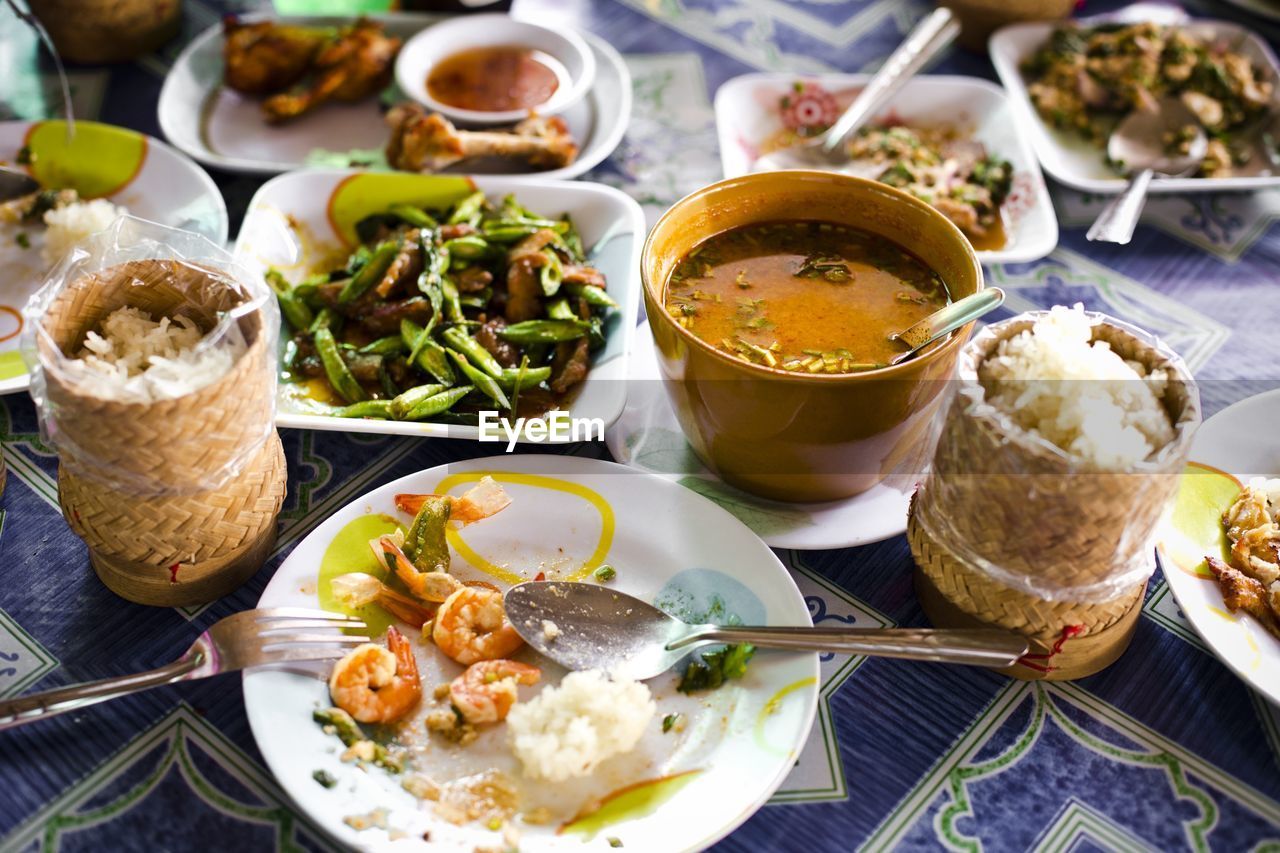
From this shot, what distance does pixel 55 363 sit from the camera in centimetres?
170

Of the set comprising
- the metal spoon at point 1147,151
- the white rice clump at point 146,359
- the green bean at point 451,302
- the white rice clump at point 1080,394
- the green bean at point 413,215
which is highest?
the white rice clump at point 1080,394

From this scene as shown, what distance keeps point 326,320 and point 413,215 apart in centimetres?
39

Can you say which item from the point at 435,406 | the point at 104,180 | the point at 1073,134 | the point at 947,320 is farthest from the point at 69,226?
the point at 1073,134

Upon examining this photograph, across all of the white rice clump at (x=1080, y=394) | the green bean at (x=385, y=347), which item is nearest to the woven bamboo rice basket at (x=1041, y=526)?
the white rice clump at (x=1080, y=394)

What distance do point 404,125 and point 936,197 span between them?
58.8 inches

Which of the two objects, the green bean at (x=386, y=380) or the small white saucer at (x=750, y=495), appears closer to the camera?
the small white saucer at (x=750, y=495)

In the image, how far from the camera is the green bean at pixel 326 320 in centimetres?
250

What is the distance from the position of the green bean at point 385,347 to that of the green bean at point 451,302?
0.42 feet

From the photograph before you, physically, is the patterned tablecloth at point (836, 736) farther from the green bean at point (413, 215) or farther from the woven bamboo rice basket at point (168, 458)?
the green bean at point (413, 215)

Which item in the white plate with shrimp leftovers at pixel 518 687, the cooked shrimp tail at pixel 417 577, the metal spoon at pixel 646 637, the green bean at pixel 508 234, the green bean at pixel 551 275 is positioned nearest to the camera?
the white plate with shrimp leftovers at pixel 518 687

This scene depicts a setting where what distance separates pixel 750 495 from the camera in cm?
219

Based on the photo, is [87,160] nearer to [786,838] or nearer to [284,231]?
[284,231]

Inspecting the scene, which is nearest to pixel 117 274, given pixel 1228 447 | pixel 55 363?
pixel 55 363


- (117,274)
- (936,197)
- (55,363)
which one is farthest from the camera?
(936,197)
